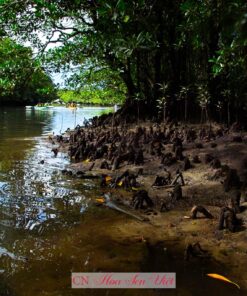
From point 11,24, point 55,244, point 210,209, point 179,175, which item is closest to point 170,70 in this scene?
point 11,24

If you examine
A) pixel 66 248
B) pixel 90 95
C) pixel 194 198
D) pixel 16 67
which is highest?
pixel 16 67

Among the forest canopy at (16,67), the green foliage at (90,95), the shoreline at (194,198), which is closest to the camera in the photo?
the shoreline at (194,198)

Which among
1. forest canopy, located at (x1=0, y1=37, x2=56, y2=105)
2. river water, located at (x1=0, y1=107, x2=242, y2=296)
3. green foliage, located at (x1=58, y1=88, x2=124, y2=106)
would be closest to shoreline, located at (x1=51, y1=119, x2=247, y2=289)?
river water, located at (x1=0, y1=107, x2=242, y2=296)

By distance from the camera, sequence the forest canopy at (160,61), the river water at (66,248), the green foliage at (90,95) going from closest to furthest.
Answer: the river water at (66,248) < the forest canopy at (160,61) < the green foliage at (90,95)

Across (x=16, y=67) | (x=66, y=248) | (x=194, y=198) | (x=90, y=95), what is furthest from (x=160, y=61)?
(x=66, y=248)

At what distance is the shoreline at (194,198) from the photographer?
4199mm

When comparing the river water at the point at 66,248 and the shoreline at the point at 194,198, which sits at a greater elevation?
the shoreline at the point at 194,198

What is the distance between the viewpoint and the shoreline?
4199mm

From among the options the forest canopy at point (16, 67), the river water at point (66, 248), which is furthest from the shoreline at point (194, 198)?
the forest canopy at point (16, 67)

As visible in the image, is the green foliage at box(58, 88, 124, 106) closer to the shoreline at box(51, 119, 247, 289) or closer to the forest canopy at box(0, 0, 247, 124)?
the forest canopy at box(0, 0, 247, 124)

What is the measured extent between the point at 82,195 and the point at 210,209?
2.24 m

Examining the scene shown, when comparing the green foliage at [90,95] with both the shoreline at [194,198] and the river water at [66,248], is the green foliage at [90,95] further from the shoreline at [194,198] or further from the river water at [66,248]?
the river water at [66,248]

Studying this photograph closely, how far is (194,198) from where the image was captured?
5.81 meters

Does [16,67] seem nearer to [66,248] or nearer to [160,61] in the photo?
[160,61]
